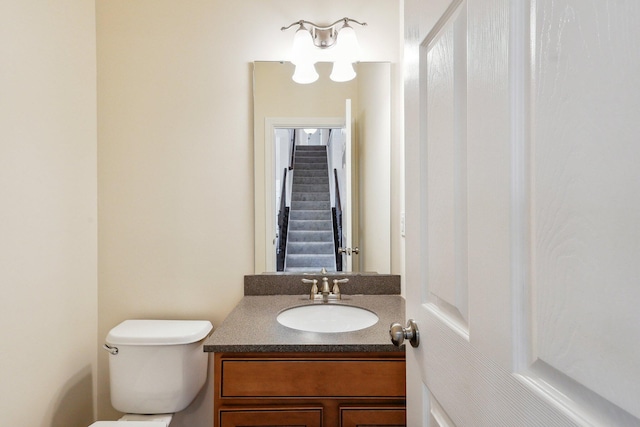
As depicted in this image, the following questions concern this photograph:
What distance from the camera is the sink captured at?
4.92 feet

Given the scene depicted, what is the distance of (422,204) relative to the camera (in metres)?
0.79


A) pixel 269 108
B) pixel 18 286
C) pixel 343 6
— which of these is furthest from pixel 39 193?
pixel 343 6

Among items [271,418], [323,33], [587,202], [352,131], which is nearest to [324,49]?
[323,33]

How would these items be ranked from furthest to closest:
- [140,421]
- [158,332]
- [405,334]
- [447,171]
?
[158,332] → [140,421] → [405,334] → [447,171]

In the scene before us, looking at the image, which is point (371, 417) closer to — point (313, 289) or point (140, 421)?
point (313, 289)

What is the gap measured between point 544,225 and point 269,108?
5.01ft

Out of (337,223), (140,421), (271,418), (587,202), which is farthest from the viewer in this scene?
(337,223)

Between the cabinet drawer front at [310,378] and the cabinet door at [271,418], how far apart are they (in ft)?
0.15

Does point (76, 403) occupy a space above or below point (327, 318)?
below

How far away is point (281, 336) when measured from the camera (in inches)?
48.8

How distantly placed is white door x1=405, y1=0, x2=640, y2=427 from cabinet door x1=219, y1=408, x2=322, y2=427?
22.9 inches

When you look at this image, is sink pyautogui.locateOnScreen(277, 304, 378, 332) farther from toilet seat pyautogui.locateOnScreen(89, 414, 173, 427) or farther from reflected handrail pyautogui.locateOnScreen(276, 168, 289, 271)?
toilet seat pyautogui.locateOnScreen(89, 414, 173, 427)

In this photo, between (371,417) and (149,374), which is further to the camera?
(149,374)

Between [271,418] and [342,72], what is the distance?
4.69ft
